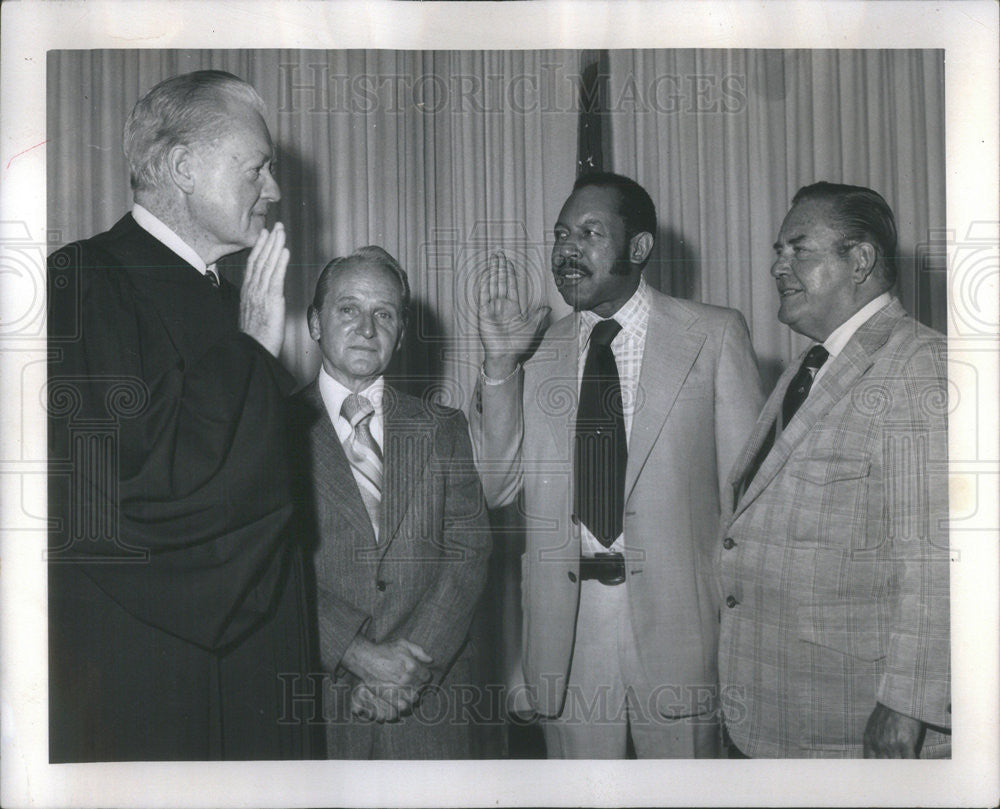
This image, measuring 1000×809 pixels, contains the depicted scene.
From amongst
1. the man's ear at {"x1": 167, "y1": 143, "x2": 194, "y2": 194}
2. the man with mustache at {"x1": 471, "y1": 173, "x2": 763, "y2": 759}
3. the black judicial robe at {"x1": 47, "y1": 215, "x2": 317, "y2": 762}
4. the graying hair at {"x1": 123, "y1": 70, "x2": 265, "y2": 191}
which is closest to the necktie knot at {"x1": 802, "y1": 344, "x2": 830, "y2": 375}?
the man with mustache at {"x1": 471, "y1": 173, "x2": 763, "y2": 759}

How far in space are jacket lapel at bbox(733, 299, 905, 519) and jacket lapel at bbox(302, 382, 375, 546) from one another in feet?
3.38

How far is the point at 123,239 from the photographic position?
249 cm

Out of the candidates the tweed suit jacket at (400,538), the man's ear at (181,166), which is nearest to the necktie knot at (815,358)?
the tweed suit jacket at (400,538)

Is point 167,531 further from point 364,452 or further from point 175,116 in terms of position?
point 175,116

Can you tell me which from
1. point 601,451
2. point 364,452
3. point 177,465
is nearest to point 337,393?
point 364,452

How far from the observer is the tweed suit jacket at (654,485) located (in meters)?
2.46

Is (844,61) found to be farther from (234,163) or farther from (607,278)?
(234,163)

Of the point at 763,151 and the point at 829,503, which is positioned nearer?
the point at 829,503

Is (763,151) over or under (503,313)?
over

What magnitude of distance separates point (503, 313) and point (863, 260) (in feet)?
3.32

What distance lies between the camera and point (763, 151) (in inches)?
99.6

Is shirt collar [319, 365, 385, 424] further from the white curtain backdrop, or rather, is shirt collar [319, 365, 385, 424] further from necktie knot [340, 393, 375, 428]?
the white curtain backdrop

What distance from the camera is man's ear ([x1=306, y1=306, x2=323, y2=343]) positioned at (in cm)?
248

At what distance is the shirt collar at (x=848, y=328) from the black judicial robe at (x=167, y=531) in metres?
1.51
